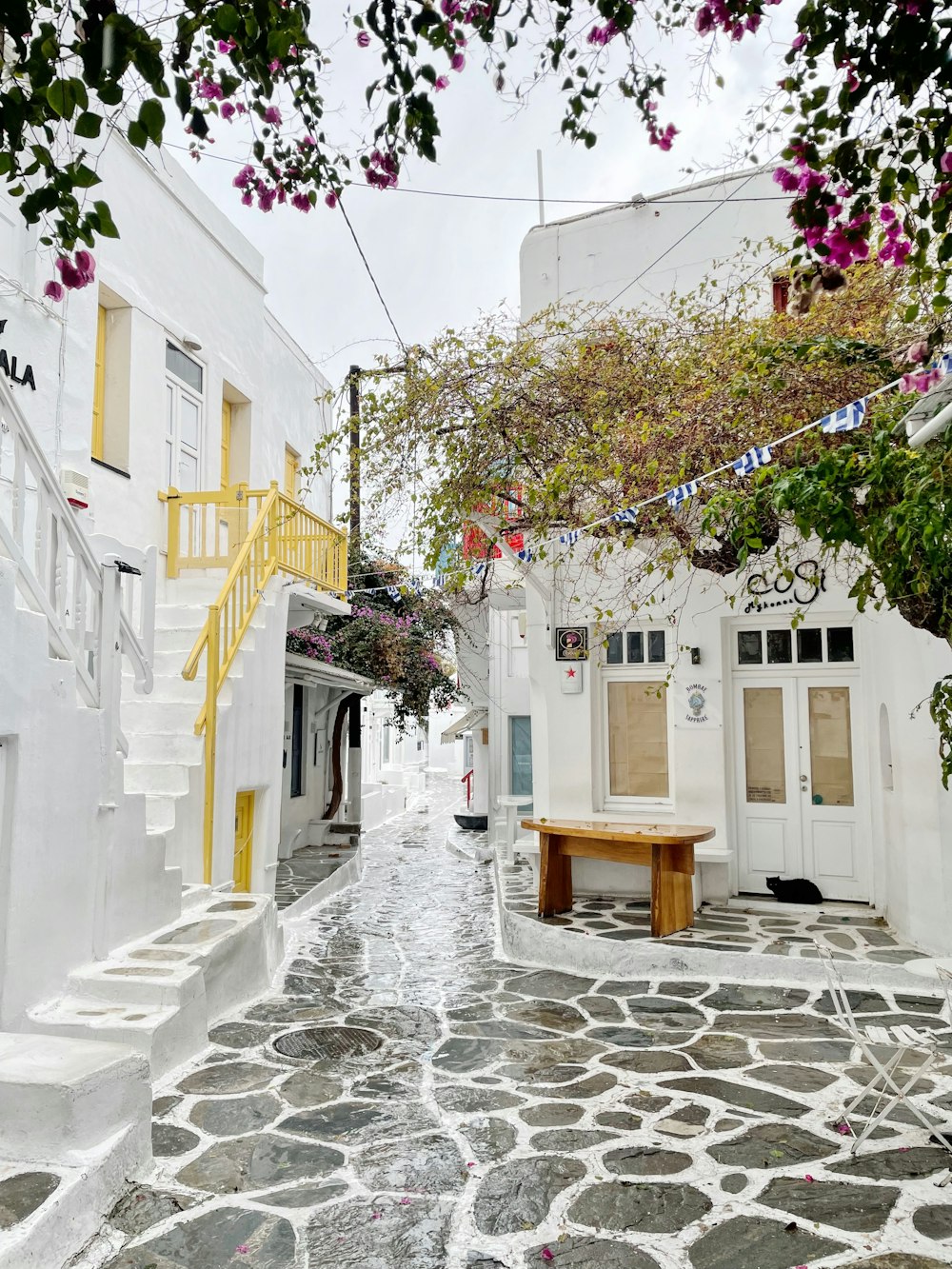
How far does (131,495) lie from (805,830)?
7367mm

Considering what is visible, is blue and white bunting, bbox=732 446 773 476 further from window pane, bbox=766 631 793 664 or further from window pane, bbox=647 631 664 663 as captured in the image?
window pane, bbox=647 631 664 663

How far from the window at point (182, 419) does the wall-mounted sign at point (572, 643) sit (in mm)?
4622

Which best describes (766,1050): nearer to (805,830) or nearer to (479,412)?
(805,830)

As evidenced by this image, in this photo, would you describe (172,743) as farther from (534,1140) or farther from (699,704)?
(699,704)

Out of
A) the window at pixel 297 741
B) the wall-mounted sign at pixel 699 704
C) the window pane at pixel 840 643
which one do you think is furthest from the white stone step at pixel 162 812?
the window at pixel 297 741

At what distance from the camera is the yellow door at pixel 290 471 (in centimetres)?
1402

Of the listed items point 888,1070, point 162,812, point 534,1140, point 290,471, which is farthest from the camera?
point 290,471

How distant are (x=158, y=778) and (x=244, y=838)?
1.95 metres

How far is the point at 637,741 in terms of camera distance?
9461 millimetres

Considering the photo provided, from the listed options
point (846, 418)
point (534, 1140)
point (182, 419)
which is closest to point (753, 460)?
point (846, 418)

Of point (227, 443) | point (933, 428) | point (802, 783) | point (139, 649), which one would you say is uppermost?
point (227, 443)

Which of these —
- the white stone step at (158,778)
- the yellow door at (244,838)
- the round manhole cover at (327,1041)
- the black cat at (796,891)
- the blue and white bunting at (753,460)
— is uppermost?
the blue and white bunting at (753,460)

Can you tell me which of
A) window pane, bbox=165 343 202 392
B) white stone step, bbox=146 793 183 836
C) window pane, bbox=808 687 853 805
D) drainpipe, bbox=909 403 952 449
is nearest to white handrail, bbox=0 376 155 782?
white stone step, bbox=146 793 183 836

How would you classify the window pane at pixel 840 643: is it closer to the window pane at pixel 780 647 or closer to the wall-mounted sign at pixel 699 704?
the window pane at pixel 780 647
